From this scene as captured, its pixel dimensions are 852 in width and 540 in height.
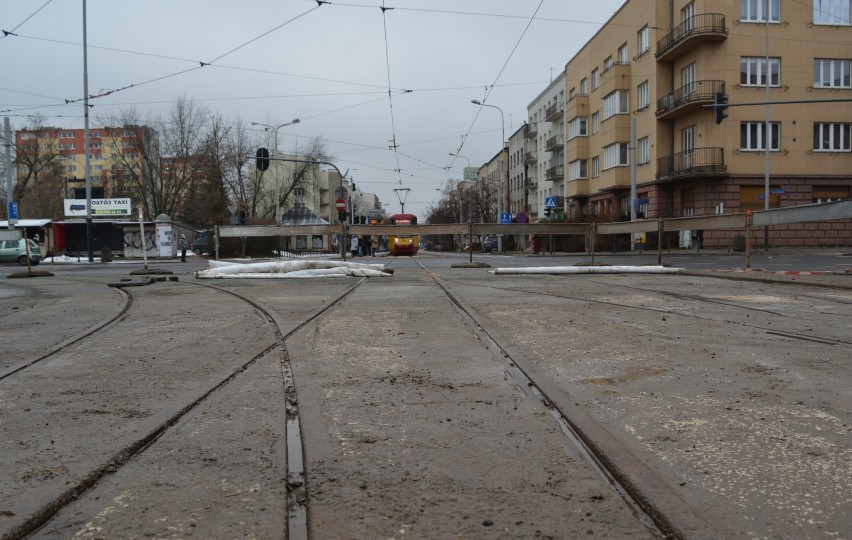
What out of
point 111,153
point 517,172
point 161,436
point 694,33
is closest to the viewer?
point 161,436

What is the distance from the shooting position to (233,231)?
24.0 m

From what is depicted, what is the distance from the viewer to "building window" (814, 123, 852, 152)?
36719 millimetres

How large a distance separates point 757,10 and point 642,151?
10.6 metres

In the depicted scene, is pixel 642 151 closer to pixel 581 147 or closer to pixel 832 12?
pixel 581 147

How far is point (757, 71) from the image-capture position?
3666 centimetres

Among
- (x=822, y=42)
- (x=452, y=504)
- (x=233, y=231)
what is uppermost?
(x=822, y=42)

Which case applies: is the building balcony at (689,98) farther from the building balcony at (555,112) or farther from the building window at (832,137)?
the building balcony at (555,112)

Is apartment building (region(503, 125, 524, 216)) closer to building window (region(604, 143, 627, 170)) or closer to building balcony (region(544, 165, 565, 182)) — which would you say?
building balcony (region(544, 165, 565, 182))

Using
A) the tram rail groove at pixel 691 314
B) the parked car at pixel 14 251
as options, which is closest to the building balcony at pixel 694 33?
the tram rail groove at pixel 691 314

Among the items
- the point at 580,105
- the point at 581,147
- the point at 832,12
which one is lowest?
the point at 581,147

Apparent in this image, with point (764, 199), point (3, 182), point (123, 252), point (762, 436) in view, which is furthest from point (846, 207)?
point (3, 182)

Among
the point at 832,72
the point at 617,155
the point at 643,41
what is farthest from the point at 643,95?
the point at 832,72

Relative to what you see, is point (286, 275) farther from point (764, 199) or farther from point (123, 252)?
point (123, 252)

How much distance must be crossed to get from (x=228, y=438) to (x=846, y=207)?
1465 centimetres
